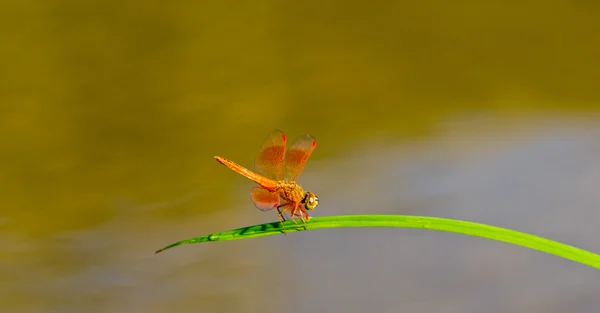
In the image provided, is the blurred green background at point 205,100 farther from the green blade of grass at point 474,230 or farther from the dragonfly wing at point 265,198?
the green blade of grass at point 474,230

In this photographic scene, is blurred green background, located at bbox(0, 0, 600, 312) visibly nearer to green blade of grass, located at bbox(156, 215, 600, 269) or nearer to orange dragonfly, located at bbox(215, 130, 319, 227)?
orange dragonfly, located at bbox(215, 130, 319, 227)

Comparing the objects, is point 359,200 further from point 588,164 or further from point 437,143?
point 588,164

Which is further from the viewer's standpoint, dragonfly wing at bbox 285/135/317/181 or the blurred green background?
Result: the blurred green background

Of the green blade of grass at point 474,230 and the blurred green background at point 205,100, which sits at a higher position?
the blurred green background at point 205,100

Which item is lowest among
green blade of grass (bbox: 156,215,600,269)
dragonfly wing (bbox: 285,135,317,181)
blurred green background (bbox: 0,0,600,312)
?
green blade of grass (bbox: 156,215,600,269)

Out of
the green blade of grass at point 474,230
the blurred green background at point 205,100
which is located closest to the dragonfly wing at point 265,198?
the green blade of grass at point 474,230

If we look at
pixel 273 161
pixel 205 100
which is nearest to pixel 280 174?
pixel 273 161

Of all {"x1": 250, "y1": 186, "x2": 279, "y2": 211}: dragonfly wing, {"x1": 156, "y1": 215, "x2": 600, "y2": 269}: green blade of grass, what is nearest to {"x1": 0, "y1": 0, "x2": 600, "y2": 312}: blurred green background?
{"x1": 250, "y1": 186, "x2": 279, "y2": 211}: dragonfly wing

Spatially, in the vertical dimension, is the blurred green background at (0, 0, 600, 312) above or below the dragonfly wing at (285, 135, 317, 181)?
above
